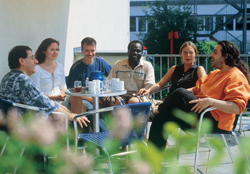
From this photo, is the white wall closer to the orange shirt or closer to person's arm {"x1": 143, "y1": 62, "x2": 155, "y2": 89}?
person's arm {"x1": 143, "y1": 62, "x2": 155, "y2": 89}

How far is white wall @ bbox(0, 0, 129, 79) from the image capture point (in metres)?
3.79

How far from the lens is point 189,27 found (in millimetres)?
14867

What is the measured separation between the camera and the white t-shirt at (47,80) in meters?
3.64

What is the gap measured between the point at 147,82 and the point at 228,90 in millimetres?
1313

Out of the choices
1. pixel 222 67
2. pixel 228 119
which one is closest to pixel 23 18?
pixel 222 67

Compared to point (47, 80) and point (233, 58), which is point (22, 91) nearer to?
point (47, 80)

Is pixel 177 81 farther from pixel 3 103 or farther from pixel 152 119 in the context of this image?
pixel 3 103

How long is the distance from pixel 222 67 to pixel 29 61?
1.90m

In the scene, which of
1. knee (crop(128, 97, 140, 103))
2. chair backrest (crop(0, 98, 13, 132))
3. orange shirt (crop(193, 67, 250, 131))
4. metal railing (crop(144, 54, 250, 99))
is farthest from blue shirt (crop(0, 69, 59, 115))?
metal railing (crop(144, 54, 250, 99))

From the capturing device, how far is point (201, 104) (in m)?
2.68

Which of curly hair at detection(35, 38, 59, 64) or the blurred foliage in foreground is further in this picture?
curly hair at detection(35, 38, 59, 64)

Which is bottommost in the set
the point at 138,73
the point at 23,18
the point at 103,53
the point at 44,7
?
the point at 138,73

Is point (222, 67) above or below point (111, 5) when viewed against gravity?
below

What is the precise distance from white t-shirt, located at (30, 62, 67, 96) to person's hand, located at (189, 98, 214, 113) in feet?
6.06
